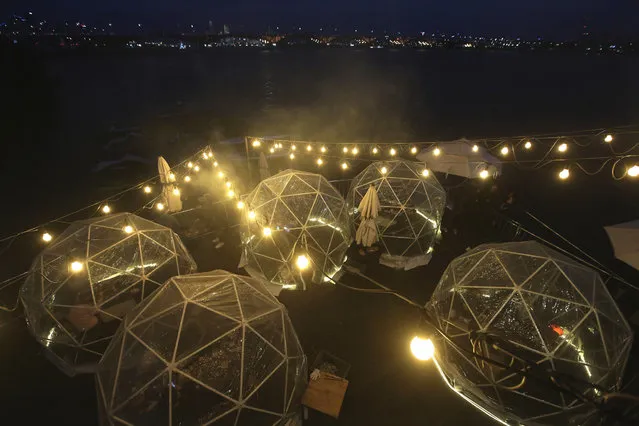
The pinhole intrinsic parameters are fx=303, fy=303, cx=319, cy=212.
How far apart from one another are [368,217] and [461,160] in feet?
22.1

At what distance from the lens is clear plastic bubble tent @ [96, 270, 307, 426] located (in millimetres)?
5148

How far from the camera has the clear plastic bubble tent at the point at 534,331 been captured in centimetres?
610

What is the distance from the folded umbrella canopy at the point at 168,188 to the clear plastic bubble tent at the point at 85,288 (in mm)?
3835

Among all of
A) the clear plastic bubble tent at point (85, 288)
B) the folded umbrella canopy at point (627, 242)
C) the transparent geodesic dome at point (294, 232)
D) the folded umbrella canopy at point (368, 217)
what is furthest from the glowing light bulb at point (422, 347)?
the folded umbrella canopy at point (627, 242)

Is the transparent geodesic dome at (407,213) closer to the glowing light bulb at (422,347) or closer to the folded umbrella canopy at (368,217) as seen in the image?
the folded umbrella canopy at (368,217)

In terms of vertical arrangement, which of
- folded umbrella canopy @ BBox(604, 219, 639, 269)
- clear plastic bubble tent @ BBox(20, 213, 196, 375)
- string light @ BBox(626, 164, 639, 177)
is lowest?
clear plastic bubble tent @ BBox(20, 213, 196, 375)

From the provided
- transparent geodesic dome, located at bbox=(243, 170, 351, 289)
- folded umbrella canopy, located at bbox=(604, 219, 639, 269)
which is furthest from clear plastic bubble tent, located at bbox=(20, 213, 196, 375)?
folded umbrella canopy, located at bbox=(604, 219, 639, 269)

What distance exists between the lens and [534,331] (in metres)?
6.31

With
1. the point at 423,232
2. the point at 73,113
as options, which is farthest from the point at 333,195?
the point at 73,113

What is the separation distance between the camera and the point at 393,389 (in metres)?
7.35

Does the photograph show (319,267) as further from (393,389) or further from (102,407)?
(102,407)

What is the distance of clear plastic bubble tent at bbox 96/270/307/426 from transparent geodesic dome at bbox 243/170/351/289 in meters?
3.25

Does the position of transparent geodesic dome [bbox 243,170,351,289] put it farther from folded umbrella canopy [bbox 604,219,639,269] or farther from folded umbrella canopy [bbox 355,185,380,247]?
folded umbrella canopy [bbox 604,219,639,269]

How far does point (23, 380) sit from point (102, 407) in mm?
4175
